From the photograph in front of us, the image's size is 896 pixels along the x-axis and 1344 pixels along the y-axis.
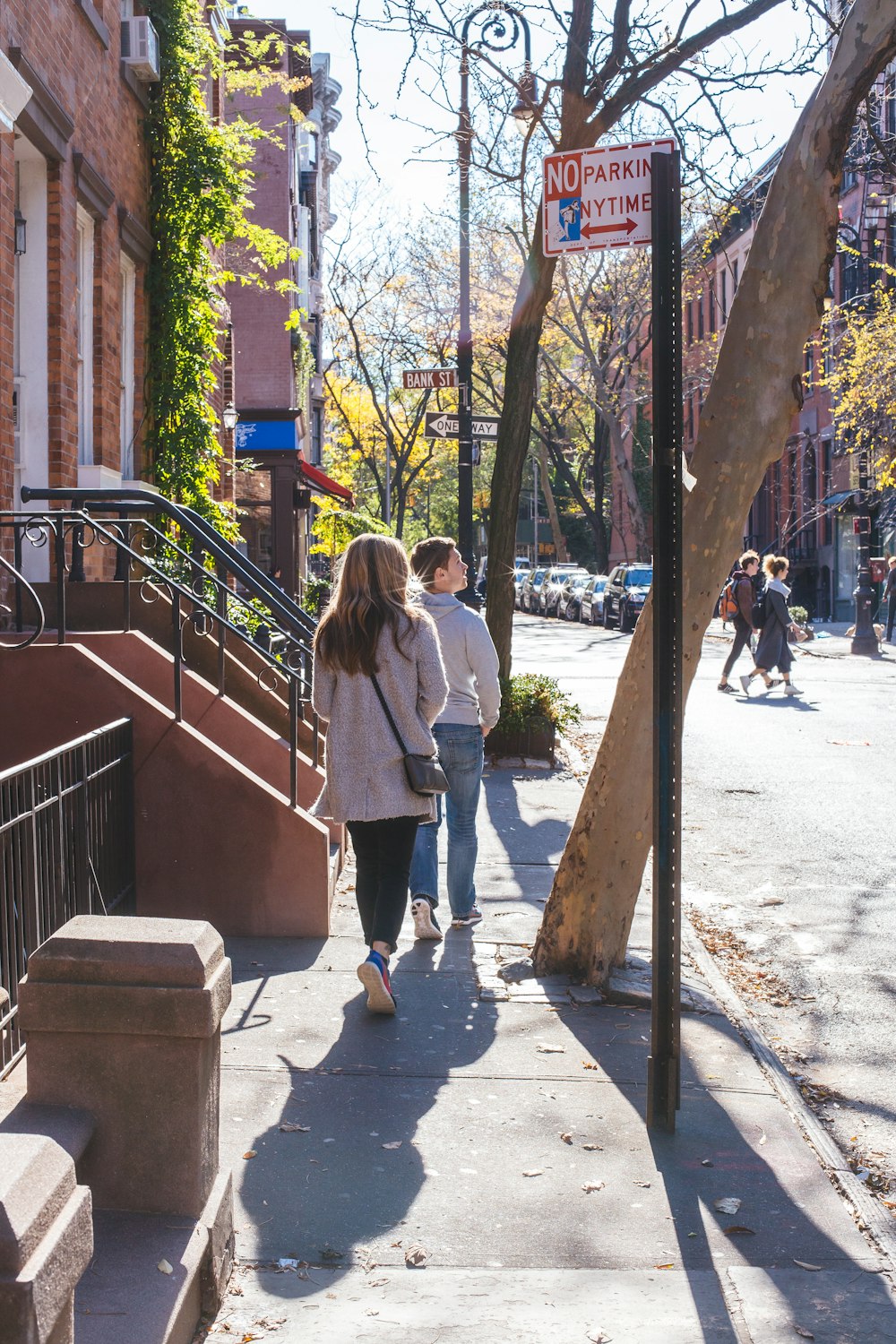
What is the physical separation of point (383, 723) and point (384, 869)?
0.62 m

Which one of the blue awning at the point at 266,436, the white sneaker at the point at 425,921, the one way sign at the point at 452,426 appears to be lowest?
the white sneaker at the point at 425,921

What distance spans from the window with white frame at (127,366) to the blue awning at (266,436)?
16.1m

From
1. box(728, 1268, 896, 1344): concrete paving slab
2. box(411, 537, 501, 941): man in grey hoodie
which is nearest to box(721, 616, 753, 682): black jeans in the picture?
box(411, 537, 501, 941): man in grey hoodie

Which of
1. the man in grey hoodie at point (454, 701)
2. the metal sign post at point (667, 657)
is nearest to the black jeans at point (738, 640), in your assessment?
the man in grey hoodie at point (454, 701)

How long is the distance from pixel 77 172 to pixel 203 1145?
8.84 meters

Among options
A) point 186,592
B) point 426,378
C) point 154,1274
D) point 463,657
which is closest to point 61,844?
point 186,592

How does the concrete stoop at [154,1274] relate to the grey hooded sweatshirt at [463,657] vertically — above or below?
below

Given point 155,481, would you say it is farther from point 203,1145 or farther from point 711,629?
point 711,629

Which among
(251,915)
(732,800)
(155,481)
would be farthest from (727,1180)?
(155,481)

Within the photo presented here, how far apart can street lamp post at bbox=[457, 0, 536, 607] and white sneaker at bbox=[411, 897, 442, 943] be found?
2755 millimetres

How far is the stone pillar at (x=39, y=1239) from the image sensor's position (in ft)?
6.89

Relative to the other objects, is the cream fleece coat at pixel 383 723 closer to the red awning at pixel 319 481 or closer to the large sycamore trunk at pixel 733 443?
the large sycamore trunk at pixel 733 443

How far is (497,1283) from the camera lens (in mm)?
3643

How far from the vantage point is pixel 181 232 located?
13.2 m
